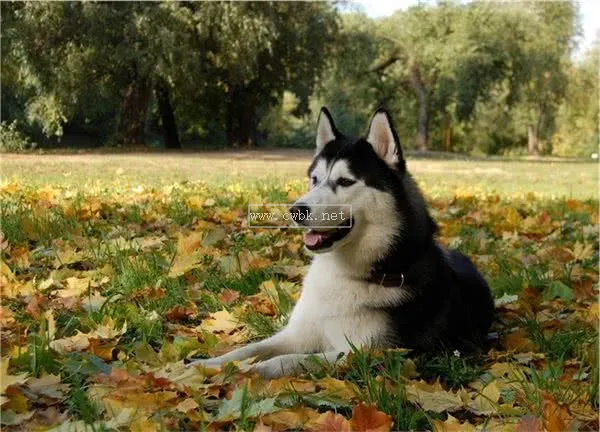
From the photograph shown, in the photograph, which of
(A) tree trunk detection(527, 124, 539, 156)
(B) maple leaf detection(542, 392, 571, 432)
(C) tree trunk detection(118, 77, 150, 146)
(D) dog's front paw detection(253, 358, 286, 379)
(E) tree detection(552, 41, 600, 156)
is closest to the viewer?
(B) maple leaf detection(542, 392, 571, 432)

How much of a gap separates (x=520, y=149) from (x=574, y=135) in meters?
4.94

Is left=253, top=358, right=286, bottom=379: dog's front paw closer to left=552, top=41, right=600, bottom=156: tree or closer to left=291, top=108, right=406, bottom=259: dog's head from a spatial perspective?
left=291, top=108, right=406, bottom=259: dog's head

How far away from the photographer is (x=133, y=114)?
88.7ft

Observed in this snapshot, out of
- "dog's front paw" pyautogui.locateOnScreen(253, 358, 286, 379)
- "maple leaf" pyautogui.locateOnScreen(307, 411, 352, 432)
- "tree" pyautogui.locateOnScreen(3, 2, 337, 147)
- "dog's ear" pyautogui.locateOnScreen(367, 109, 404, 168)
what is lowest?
"dog's front paw" pyautogui.locateOnScreen(253, 358, 286, 379)

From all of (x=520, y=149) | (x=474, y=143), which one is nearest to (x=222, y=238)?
(x=474, y=143)

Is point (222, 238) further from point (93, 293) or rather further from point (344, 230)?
point (344, 230)

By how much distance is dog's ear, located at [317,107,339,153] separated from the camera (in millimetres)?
3244

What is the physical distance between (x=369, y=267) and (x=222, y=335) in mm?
815

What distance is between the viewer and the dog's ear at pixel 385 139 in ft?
9.73

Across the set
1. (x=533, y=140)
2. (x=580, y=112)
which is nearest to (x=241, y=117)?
(x=533, y=140)

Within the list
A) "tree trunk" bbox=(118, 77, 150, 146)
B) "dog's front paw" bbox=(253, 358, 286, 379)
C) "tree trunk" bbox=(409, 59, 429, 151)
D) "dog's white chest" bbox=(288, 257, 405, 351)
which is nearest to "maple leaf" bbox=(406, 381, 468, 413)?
"dog's white chest" bbox=(288, 257, 405, 351)

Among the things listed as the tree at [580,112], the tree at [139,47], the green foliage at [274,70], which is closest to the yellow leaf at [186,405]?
the green foliage at [274,70]

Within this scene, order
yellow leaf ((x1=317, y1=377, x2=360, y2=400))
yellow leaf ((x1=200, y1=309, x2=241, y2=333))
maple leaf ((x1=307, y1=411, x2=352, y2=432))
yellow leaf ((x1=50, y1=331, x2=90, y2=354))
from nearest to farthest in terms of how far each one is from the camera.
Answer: maple leaf ((x1=307, y1=411, x2=352, y2=432)), yellow leaf ((x1=317, y1=377, x2=360, y2=400)), yellow leaf ((x1=50, y1=331, x2=90, y2=354)), yellow leaf ((x1=200, y1=309, x2=241, y2=333))

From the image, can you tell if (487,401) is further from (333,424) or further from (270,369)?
(270,369)
